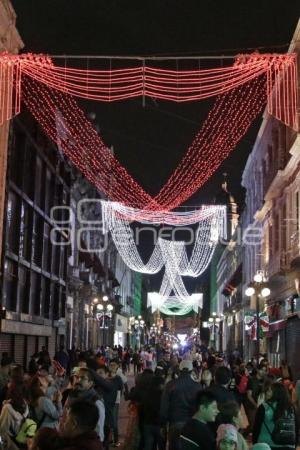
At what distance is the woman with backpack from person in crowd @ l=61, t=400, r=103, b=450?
3.90m

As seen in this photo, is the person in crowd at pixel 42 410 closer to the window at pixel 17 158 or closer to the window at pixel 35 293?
the window at pixel 17 158

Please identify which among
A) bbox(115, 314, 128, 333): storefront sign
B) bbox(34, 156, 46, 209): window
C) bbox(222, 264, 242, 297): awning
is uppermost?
bbox(34, 156, 46, 209): window

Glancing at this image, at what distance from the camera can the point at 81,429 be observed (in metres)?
5.21

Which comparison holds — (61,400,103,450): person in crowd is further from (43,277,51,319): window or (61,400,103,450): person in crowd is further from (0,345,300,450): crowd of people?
(43,277,51,319): window

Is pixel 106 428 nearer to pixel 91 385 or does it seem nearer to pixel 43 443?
pixel 91 385

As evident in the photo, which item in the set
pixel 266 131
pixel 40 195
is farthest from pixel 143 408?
pixel 266 131

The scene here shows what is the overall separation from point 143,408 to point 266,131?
32032 millimetres

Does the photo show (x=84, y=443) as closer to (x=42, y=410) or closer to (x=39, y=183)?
(x=42, y=410)

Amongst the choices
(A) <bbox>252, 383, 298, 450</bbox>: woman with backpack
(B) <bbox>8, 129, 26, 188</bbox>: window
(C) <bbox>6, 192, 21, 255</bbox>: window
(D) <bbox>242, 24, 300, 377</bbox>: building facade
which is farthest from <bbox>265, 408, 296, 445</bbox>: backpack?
(B) <bbox>8, 129, 26, 188</bbox>: window

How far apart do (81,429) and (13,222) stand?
26.9m

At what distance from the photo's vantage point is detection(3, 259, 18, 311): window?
3043cm

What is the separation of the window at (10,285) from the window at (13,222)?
2.24ft

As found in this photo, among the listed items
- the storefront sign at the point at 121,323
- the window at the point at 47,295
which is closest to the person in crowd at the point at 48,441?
the window at the point at 47,295

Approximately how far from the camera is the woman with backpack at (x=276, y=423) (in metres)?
8.57
